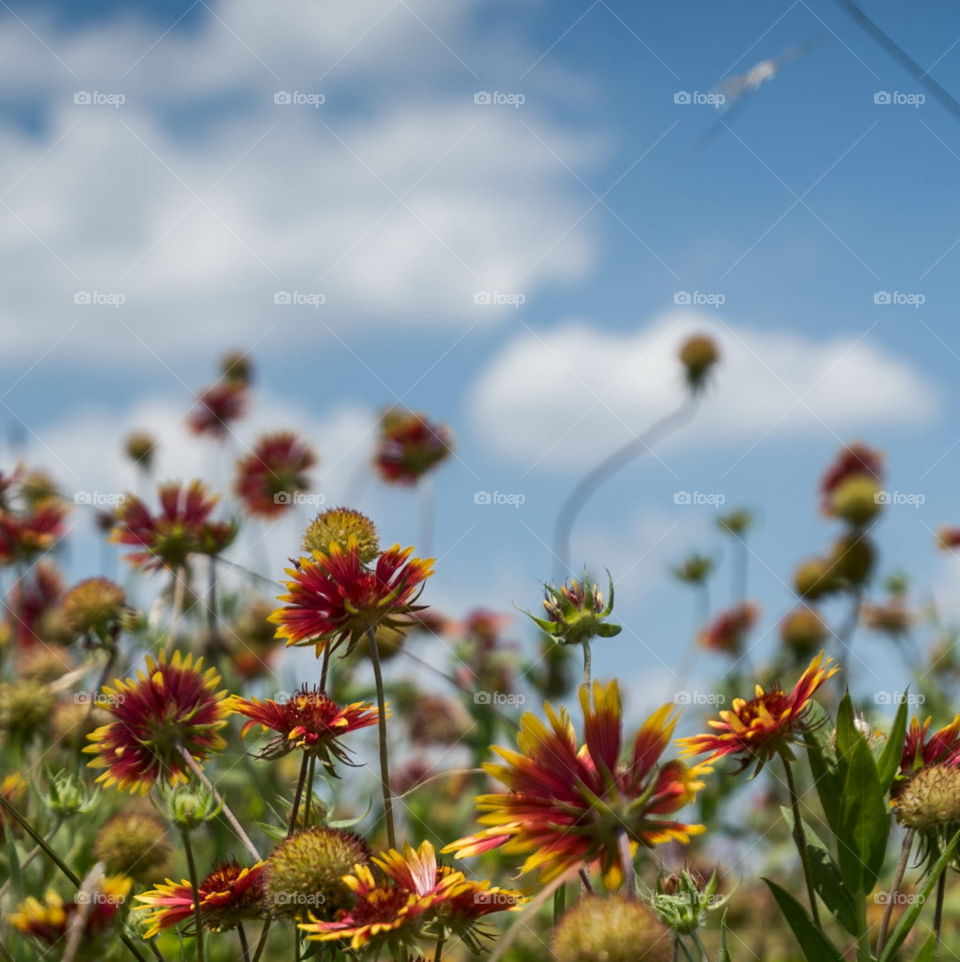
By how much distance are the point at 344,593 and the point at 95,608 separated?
43.7 inches

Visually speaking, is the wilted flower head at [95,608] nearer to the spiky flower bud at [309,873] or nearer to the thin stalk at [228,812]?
the thin stalk at [228,812]

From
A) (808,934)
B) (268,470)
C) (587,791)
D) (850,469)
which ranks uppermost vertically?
(850,469)

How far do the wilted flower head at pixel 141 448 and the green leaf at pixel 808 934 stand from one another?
14.6 ft

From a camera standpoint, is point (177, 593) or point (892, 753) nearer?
point (892, 753)

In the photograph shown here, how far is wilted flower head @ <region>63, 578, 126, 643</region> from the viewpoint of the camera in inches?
87.0

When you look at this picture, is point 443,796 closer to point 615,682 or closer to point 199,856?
point 199,856

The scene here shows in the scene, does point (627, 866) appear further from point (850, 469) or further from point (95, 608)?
point (850, 469)

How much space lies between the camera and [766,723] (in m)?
1.19

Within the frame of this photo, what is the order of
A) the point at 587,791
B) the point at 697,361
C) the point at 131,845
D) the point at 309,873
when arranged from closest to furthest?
the point at 587,791, the point at 309,873, the point at 131,845, the point at 697,361

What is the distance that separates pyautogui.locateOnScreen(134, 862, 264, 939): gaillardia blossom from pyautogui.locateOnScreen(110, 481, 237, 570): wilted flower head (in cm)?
121

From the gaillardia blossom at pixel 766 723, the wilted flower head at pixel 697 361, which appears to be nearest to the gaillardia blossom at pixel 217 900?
the gaillardia blossom at pixel 766 723

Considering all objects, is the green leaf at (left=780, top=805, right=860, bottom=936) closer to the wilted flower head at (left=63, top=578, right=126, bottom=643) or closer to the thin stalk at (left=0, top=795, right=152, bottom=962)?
the thin stalk at (left=0, top=795, right=152, bottom=962)

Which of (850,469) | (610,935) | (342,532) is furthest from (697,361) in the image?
(610,935)

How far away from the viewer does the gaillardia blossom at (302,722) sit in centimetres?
128
